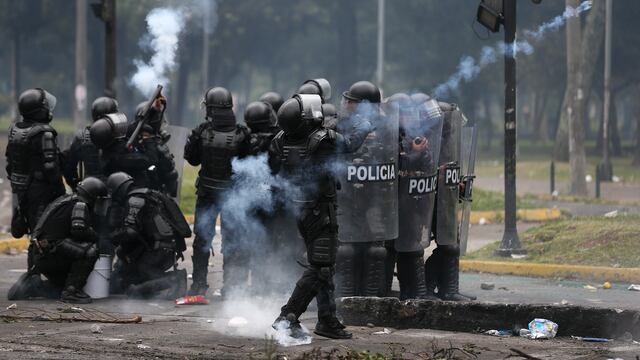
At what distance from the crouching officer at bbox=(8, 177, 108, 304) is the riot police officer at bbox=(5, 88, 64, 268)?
67 centimetres

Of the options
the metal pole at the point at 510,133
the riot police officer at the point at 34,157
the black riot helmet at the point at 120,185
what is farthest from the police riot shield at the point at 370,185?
the metal pole at the point at 510,133

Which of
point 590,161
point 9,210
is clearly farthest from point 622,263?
point 590,161

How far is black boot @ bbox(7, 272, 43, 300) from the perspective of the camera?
1097cm

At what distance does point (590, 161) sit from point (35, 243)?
34.5 metres

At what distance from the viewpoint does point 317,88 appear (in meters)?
10.8

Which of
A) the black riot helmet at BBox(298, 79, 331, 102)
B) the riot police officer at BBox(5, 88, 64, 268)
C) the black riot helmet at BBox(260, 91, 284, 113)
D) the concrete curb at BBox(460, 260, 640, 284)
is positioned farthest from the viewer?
the concrete curb at BBox(460, 260, 640, 284)

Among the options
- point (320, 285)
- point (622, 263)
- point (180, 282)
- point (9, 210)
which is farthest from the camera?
point (9, 210)

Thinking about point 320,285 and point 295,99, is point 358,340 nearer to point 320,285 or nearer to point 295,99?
point 320,285

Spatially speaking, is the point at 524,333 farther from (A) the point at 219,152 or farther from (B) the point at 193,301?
(A) the point at 219,152

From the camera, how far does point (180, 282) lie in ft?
37.1

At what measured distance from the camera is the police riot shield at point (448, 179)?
10945mm

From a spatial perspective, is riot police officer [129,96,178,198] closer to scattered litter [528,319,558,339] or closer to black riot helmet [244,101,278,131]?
black riot helmet [244,101,278,131]

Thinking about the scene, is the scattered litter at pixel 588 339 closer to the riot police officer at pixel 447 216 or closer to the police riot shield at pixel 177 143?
the riot police officer at pixel 447 216

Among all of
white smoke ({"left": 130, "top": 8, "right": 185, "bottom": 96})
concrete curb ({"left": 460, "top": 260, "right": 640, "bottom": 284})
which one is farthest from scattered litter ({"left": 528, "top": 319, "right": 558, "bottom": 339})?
white smoke ({"left": 130, "top": 8, "right": 185, "bottom": 96})
